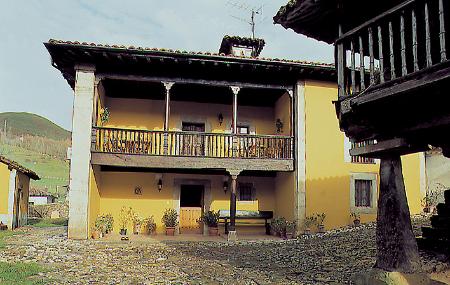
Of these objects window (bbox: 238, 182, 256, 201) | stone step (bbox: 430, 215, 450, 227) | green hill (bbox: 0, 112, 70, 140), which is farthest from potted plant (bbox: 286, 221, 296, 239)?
green hill (bbox: 0, 112, 70, 140)

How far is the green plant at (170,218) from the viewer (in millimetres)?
15000

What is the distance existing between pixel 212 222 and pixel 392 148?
1054 centimetres

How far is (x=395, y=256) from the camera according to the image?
5.03m

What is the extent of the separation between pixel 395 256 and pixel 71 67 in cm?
1180

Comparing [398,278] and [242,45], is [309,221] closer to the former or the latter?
[242,45]

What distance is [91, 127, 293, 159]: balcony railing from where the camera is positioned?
44.2 ft

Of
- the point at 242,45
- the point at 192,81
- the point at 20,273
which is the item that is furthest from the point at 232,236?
the point at 242,45

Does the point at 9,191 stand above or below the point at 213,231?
above

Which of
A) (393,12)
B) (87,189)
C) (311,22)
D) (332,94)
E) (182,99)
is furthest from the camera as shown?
(182,99)

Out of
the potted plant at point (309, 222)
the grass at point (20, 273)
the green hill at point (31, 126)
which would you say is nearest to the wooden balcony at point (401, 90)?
the grass at point (20, 273)

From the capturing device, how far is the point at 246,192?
Result: 16531 millimetres

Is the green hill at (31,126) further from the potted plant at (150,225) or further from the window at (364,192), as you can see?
the window at (364,192)

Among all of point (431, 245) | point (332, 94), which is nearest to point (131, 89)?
point (332, 94)

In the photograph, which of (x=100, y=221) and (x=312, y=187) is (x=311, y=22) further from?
(x=100, y=221)
